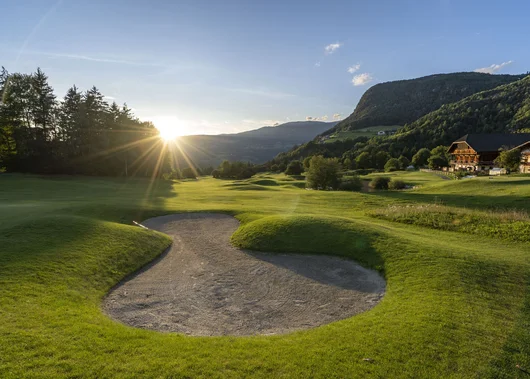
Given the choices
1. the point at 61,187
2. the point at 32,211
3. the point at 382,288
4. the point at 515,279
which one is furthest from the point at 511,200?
the point at 61,187

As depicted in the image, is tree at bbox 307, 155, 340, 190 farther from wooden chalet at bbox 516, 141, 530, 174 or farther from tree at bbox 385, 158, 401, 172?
tree at bbox 385, 158, 401, 172

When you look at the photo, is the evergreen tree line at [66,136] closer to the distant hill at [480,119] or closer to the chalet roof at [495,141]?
the chalet roof at [495,141]

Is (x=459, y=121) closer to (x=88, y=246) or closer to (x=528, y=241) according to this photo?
(x=528, y=241)

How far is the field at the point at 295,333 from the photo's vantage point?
6848 millimetres

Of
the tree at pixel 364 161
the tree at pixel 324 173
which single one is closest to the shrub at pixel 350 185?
the tree at pixel 324 173

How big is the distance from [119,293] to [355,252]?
11.9 metres

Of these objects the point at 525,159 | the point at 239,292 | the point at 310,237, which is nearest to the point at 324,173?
the point at 310,237

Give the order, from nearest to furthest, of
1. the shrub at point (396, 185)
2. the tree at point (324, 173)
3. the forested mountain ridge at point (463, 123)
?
the shrub at point (396, 185)
the tree at point (324, 173)
the forested mountain ridge at point (463, 123)

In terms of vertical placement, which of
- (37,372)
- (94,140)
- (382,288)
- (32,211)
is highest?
(94,140)

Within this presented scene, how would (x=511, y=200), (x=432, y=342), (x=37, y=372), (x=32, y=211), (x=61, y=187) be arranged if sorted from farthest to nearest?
(x=61, y=187) → (x=511, y=200) → (x=32, y=211) → (x=432, y=342) → (x=37, y=372)

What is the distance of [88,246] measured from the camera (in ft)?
50.2

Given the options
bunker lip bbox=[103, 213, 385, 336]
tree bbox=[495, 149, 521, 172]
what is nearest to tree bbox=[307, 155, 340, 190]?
tree bbox=[495, 149, 521, 172]

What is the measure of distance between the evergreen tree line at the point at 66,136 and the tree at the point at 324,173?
141ft

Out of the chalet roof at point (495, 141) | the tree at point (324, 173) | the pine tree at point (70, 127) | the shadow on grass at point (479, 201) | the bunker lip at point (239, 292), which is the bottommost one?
the bunker lip at point (239, 292)
